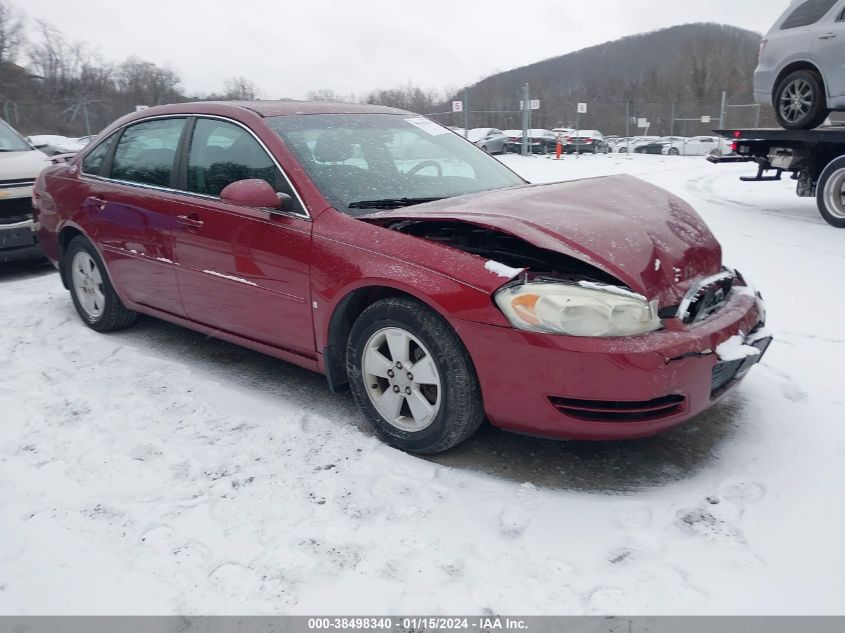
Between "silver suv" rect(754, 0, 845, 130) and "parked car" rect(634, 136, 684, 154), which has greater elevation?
"silver suv" rect(754, 0, 845, 130)

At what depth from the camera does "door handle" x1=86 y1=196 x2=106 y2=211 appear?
446cm

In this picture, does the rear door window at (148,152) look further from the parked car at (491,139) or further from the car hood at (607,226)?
the parked car at (491,139)

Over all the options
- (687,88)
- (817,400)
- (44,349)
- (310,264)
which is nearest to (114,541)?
(310,264)

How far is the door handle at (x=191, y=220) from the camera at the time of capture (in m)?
3.72

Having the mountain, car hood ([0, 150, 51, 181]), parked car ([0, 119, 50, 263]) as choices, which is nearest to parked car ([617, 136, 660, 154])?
the mountain

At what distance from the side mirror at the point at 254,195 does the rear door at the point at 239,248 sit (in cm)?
10

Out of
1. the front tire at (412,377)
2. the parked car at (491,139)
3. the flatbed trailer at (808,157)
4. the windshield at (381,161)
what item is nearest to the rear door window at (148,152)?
the windshield at (381,161)

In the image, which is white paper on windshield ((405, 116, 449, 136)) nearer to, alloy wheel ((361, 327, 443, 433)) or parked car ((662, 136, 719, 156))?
alloy wheel ((361, 327, 443, 433))

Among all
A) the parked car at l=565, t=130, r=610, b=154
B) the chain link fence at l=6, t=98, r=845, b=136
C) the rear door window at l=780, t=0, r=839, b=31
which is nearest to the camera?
A: the rear door window at l=780, t=0, r=839, b=31

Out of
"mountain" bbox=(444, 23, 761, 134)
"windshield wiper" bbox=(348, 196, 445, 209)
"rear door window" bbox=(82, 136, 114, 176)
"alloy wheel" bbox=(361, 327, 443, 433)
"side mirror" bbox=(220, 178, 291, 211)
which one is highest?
"mountain" bbox=(444, 23, 761, 134)

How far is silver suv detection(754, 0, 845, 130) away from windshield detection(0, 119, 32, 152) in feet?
31.3

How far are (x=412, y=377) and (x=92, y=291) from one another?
3063 millimetres

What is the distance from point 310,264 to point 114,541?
4.75 ft

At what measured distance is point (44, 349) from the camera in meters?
4.49
